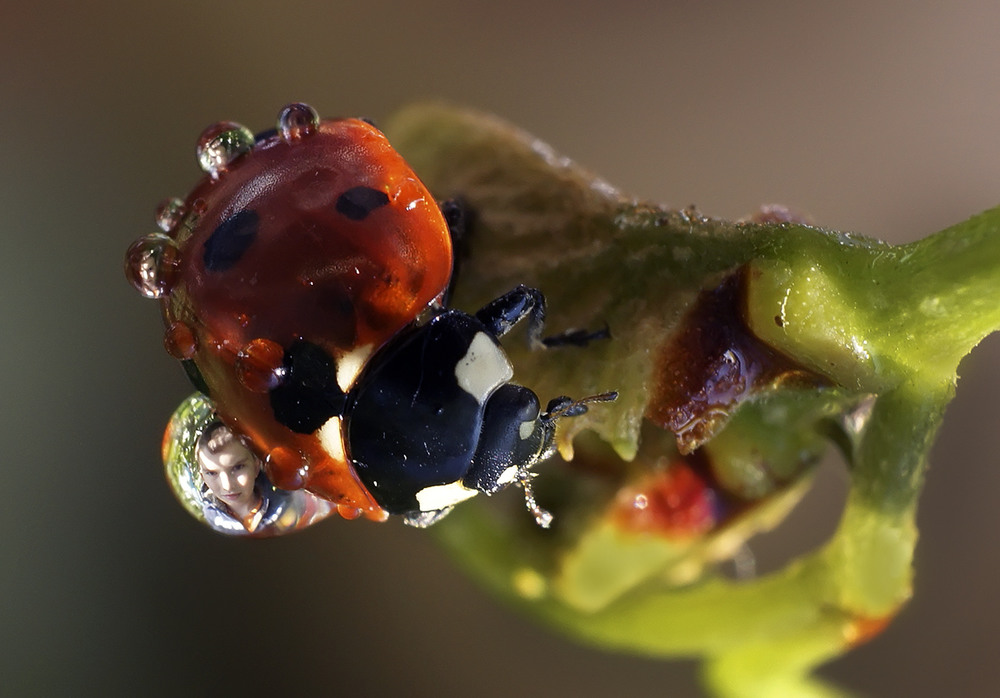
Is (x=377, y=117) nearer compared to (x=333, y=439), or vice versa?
(x=333, y=439)

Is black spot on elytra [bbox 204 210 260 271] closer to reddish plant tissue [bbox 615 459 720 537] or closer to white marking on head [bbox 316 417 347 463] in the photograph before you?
white marking on head [bbox 316 417 347 463]

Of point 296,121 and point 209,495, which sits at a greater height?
point 296,121

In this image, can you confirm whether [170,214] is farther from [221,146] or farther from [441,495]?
[441,495]

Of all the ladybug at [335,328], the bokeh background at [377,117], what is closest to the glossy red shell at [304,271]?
the ladybug at [335,328]

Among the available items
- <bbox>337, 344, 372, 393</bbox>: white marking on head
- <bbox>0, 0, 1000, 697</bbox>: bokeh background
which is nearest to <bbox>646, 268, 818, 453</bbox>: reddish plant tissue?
<bbox>337, 344, 372, 393</bbox>: white marking on head

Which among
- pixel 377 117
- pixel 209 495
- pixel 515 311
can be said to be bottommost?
pixel 209 495

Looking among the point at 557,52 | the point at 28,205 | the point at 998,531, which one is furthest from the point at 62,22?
the point at 998,531

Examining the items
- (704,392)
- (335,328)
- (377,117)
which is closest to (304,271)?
(335,328)

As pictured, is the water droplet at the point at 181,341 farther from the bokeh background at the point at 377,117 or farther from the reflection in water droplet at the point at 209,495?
the bokeh background at the point at 377,117
